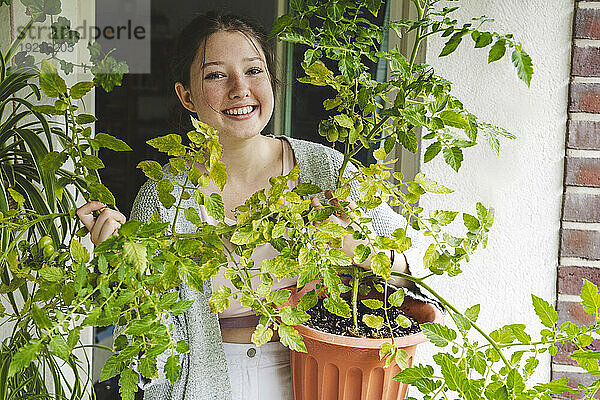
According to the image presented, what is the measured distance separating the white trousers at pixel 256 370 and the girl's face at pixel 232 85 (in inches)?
20.5

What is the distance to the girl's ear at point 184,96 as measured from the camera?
4.81ft

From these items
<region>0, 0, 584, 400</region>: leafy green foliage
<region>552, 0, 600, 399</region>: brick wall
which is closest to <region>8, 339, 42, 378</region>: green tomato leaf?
<region>0, 0, 584, 400</region>: leafy green foliage

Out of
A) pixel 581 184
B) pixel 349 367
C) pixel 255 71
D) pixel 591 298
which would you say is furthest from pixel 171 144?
pixel 581 184

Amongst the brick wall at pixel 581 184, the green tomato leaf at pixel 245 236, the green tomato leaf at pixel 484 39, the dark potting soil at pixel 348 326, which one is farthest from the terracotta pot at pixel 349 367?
the green tomato leaf at pixel 484 39

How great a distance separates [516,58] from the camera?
3.05 ft

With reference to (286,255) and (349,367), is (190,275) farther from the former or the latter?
(349,367)

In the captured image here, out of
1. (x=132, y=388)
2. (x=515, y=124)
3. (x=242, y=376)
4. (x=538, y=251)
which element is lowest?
(x=242, y=376)

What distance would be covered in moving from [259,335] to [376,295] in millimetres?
382

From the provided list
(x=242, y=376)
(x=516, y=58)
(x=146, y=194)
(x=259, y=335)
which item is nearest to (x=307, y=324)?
(x=259, y=335)

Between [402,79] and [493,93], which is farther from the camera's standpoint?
[493,93]

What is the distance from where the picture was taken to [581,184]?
4.78ft

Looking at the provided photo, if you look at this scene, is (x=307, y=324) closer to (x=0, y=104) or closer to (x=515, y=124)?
(x=515, y=124)

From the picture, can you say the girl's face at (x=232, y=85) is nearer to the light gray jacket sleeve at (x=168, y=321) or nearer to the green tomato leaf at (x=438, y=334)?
the light gray jacket sleeve at (x=168, y=321)

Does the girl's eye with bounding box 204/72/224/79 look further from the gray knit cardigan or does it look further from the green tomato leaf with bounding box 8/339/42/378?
the green tomato leaf with bounding box 8/339/42/378
